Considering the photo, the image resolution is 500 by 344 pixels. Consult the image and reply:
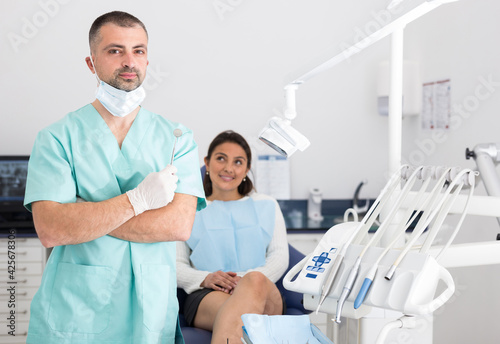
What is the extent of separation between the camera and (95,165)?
156 centimetres

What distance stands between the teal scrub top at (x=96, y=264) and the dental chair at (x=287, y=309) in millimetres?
431

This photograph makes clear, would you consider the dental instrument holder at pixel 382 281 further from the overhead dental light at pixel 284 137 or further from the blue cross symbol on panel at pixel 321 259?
the overhead dental light at pixel 284 137

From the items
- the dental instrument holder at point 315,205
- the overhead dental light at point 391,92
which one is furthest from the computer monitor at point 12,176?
the overhead dental light at point 391,92

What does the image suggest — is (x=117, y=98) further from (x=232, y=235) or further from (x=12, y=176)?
(x=12, y=176)

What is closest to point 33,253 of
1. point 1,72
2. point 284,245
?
point 1,72

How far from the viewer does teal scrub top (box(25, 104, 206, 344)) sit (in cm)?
151

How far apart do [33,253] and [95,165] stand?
5.69 ft

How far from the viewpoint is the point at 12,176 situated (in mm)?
3242

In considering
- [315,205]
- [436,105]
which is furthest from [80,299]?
[436,105]

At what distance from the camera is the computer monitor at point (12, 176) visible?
10.6ft

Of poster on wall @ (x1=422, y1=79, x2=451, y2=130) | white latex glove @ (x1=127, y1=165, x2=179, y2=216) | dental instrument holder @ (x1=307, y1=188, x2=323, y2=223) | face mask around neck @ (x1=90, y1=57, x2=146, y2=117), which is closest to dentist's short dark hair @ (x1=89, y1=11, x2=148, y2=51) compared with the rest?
face mask around neck @ (x1=90, y1=57, x2=146, y2=117)

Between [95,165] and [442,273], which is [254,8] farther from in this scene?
[442,273]

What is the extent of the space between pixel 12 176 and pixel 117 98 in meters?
1.97

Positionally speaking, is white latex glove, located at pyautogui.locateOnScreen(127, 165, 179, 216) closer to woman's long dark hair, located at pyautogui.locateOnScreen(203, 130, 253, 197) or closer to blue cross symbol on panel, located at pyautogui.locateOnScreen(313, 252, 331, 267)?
blue cross symbol on panel, located at pyautogui.locateOnScreen(313, 252, 331, 267)
